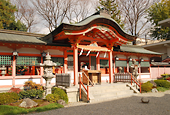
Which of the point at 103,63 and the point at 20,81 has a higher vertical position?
the point at 103,63

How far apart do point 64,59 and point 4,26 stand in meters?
18.3

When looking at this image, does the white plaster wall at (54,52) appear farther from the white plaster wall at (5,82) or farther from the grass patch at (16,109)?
the grass patch at (16,109)

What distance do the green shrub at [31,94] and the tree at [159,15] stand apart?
2755cm

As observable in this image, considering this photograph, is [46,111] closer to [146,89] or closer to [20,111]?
[20,111]

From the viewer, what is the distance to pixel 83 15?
3188cm

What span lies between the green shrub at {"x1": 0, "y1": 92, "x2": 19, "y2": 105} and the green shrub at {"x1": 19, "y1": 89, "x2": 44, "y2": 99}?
407 mm

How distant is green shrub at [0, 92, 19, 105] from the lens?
23.9ft

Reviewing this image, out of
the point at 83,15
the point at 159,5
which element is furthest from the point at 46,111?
the point at 159,5

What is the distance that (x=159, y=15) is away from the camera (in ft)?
97.5

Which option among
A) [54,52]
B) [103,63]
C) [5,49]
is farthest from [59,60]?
[103,63]

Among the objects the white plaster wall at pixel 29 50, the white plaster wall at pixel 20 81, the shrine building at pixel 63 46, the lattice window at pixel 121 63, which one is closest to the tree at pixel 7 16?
the shrine building at pixel 63 46

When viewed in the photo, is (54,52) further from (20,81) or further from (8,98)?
(8,98)

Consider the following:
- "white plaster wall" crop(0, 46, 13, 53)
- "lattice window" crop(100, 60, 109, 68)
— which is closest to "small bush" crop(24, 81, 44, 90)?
"white plaster wall" crop(0, 46, 13, 53)

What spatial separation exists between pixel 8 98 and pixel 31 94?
142 cm
